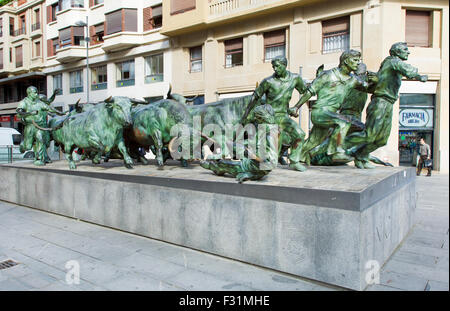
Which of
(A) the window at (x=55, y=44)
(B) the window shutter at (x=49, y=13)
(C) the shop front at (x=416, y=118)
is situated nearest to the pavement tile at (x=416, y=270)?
(C) the shop front at (x=416, y=118)

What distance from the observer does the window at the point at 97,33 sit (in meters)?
26.5

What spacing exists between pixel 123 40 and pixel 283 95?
67.3ft

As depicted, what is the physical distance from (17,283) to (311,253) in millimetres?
3147

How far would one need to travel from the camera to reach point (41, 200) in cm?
758

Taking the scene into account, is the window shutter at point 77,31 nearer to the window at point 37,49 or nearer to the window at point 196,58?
the window at point 37,49

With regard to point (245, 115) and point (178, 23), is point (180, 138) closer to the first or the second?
point (245, 115)

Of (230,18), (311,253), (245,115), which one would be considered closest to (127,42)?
(230,18)

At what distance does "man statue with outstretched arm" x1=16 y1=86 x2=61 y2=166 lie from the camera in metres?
8.42

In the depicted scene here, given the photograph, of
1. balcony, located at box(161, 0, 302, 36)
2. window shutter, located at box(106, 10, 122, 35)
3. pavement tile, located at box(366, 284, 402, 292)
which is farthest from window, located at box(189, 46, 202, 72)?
pavement tile, located at box(366, 284, 402, 292)

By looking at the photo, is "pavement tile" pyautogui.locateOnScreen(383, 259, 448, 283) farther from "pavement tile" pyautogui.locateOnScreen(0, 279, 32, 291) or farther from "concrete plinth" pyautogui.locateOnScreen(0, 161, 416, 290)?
"pavement tile" pyautogui.locateOnScreen(0, 279, 32, 291)

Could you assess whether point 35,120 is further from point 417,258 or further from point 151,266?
point 417,258

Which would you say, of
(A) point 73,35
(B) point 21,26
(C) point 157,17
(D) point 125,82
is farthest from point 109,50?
(B) point 21,26

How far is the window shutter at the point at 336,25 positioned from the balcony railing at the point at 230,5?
280cm

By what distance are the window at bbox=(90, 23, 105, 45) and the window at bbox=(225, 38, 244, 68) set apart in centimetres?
1156
